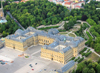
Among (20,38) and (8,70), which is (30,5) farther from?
(8,70)

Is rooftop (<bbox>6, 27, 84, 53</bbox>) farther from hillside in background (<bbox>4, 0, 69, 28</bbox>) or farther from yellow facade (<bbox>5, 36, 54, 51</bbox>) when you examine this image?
hillside in background (<bbox>4, 0, 69, 28</bbox>)

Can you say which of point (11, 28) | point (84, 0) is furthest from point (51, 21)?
point (84, 0)

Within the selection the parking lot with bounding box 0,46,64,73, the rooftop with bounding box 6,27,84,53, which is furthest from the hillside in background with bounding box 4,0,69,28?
the parking lot with bounding box 0,46,64,73

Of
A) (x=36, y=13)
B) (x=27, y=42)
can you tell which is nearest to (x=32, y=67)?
(x=27, y=42)

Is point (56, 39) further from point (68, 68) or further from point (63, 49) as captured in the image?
point (68, 68)

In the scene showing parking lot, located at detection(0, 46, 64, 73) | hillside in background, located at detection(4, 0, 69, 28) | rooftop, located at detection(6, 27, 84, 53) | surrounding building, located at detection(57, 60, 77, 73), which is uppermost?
hillside in background, located at detection(4, 0, 69, 28)

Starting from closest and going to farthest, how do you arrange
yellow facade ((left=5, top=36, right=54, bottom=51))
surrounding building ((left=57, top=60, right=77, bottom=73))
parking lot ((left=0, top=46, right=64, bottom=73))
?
surrounding building ((left=57, top=60, right=77, bottom=73)) < parking lot ((left=0, top=46, right=64, bottom=73)) < yellow facade ((left=5, top=36, right=54, bottom=51))

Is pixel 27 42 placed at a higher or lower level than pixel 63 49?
lower

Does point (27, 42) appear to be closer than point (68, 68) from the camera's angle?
No
